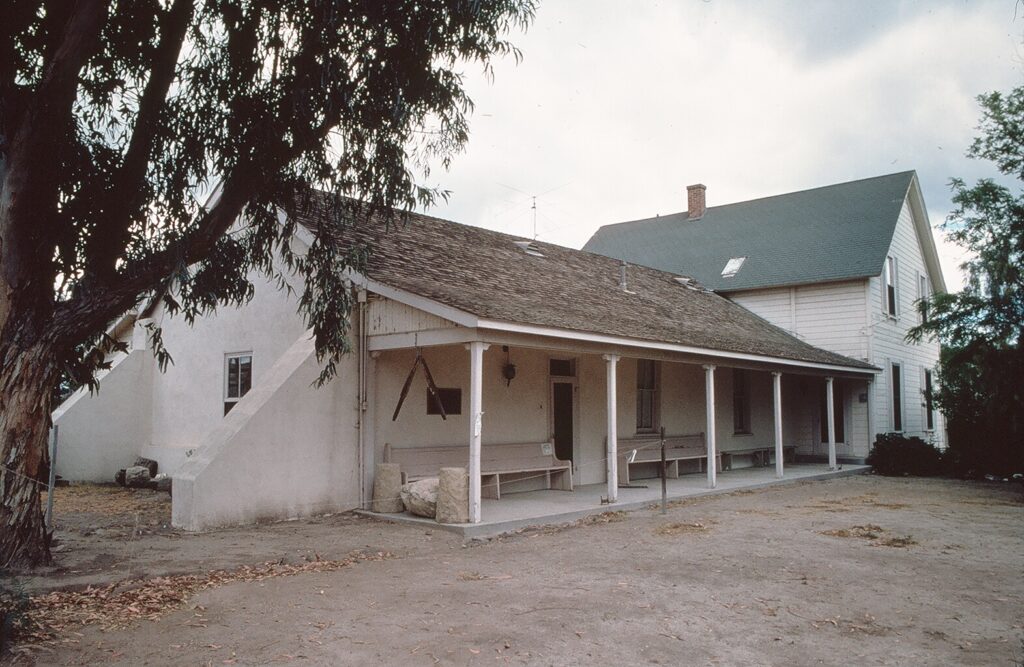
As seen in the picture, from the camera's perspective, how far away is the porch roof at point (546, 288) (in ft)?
37.2

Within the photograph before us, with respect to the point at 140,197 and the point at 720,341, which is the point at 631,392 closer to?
the point at 720,341

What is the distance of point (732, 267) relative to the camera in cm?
2489

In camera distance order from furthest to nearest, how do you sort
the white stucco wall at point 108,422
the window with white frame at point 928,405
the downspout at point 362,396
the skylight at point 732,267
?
the skylight at point 732,267 < the window with white frame at point 928,405 < the white stucco wall at point 108,422 < the downspout at point 362,396

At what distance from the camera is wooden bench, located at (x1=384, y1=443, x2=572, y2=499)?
1227 cm

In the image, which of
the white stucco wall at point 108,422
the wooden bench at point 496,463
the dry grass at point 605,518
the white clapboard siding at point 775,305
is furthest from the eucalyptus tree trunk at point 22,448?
the white clapboard siding at point 775,305

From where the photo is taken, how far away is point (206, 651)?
17.8 feet

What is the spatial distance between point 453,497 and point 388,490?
5.17ft

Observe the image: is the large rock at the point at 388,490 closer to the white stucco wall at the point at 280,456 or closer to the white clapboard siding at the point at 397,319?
the white stucco wall at the point at 280,456

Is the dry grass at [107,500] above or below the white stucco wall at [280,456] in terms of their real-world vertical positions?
below

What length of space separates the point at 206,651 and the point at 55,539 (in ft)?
17.0

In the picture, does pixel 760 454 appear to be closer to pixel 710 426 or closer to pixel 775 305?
pixel 775 305

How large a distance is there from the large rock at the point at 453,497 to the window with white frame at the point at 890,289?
16398 mm

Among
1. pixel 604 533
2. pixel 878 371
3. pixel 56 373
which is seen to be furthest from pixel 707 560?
pixel 878 371

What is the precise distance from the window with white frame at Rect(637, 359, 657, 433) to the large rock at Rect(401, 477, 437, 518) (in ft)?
23.2
